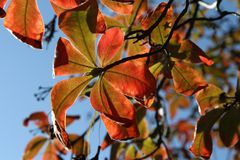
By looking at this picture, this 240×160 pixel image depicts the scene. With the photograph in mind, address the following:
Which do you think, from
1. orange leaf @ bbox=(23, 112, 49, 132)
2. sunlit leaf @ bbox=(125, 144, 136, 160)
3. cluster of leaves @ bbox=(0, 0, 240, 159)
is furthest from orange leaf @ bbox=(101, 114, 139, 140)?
orange leaf @ bbox=(23, 112, 49, 132)

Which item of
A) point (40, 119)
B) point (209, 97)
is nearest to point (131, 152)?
point (40, 119)

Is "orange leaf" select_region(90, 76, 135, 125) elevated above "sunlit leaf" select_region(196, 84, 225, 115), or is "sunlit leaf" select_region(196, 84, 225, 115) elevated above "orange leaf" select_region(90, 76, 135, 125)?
"orange leaf" select_region(90, 76, 135, 125)

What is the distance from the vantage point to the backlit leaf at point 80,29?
2.59ft

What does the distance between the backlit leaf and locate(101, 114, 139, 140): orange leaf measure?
0.14 m

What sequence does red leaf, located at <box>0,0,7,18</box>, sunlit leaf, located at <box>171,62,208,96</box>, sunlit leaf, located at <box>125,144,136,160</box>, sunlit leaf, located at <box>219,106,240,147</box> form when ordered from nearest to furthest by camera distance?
red leaf, located at <box>0,0,7,18</box> < sunlit leaf, located at <box>171,62,208,96</box> < sunlit leaf, located at <box>219,106,240,147</box> < sunlit leaf, located at <box>125,144,136,160</box>

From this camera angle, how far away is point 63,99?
81 cm

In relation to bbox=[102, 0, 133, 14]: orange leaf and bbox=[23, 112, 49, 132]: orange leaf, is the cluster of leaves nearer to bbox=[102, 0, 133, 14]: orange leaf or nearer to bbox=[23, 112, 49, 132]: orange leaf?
bbox=[102, 0, 133, 14]: orange leaf

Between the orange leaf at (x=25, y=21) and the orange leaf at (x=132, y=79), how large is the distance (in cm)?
17

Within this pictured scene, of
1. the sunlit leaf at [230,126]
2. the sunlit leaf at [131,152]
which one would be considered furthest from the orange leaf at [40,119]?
the sunlit leaf at [230,126]

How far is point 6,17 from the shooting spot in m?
0.82

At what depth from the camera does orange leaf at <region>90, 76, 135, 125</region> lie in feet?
2.77

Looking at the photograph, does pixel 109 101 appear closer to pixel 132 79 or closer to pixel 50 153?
pixel 132 79

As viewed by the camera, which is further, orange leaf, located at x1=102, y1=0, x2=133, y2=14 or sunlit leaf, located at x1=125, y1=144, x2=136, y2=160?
sunlit leaf, located at x1=125, y1=144, x2=136, y2=160

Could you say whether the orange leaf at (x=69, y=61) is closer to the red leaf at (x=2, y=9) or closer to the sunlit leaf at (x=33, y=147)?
the red leaf at (x=2, y=9)
